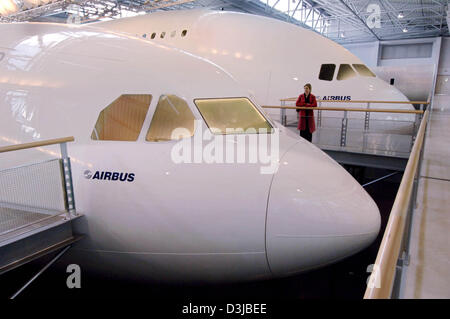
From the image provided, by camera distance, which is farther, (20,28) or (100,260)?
(20,28)

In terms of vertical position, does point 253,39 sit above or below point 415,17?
below

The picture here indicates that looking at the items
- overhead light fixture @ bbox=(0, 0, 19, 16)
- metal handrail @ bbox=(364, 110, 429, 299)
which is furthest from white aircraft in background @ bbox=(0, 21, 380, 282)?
overhead light fixture @ bbox=(0, 0, 19, 16)

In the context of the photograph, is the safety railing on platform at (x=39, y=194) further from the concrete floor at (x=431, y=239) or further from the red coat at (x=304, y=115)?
the red coat at (x=304, y=115)

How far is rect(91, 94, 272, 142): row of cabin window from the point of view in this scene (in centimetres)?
445

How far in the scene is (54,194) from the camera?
4176 mm

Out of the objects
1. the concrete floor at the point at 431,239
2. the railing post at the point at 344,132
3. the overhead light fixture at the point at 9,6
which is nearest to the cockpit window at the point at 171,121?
the concrete floor at the point at 431,239

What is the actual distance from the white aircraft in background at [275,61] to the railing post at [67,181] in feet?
23.8

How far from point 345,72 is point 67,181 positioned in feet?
30.6

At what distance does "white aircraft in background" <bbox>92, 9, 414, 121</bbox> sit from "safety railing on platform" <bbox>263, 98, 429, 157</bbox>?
38cm

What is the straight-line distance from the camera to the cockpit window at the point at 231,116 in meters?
4.62
